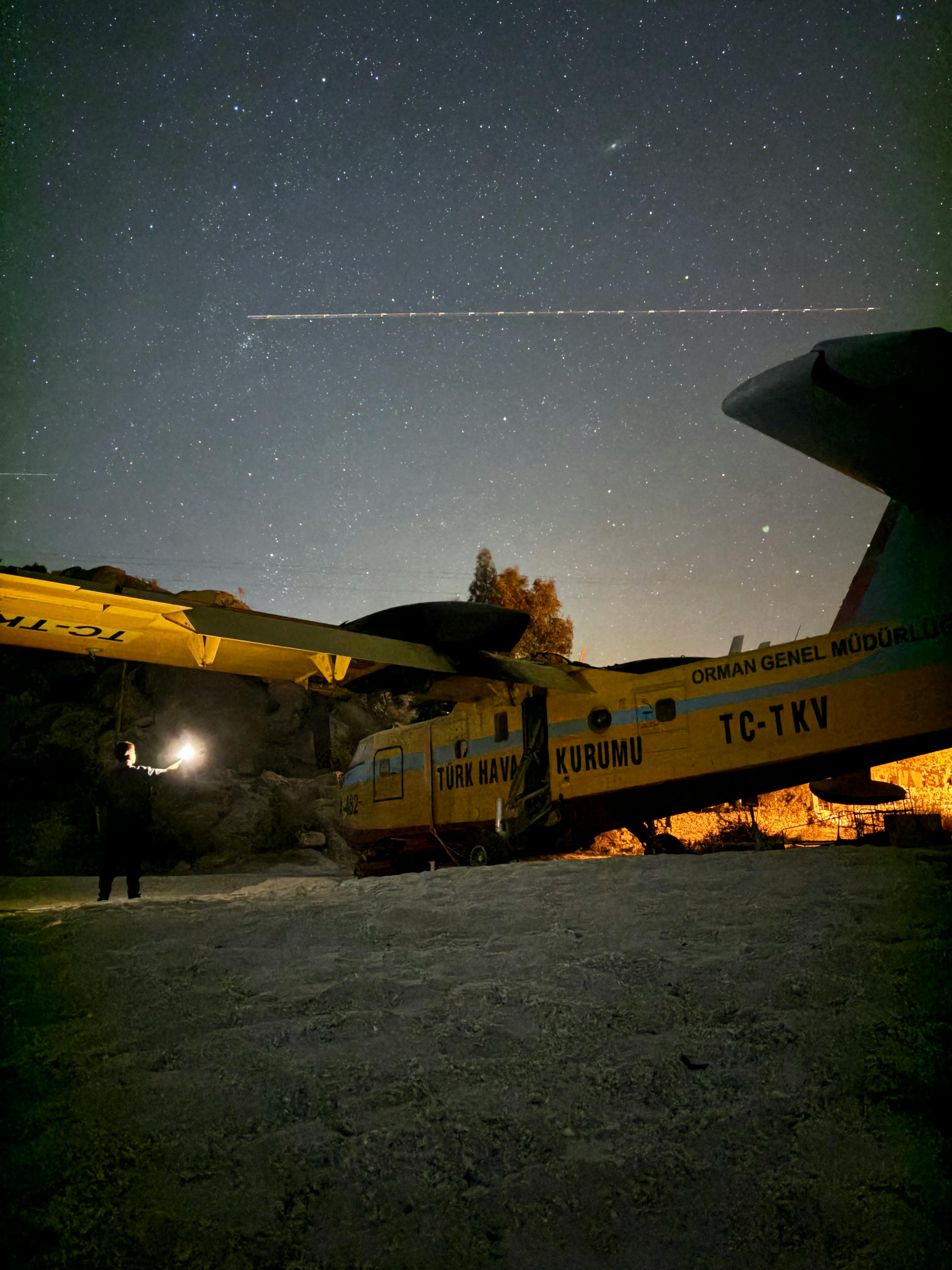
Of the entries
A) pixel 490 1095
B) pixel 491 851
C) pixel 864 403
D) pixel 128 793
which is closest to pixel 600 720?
pixel 491 851

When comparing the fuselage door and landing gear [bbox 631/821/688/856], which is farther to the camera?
landing gear [bbox 631/821/688/856]

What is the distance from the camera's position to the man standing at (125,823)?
7027mm

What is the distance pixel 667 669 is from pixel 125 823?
659 centimetres

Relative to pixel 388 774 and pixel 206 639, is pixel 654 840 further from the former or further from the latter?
pixel 206 639

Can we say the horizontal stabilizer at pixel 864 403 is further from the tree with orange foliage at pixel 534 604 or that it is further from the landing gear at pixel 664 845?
the tree with orange foliage at pixel 534 604

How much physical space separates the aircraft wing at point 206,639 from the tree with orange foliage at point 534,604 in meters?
18.4

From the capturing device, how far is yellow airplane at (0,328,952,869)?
18.5ft

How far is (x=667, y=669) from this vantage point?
28.5ft

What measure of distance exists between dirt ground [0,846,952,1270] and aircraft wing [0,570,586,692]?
3.69 metres

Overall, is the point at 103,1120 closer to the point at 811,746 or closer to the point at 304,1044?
the point at 304,1044

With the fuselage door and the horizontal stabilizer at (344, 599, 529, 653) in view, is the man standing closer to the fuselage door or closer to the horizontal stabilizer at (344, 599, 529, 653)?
the horizontal stabilizer at (344, 599, 529, 653)

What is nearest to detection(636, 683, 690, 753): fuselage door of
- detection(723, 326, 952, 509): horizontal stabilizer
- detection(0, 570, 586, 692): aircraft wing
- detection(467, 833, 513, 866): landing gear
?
detection(0, 570, 586, 692): aircraft wing

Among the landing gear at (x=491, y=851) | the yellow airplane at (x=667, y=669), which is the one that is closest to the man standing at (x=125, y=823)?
the yellow airplane at (x=667, y=669)

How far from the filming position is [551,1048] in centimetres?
246
